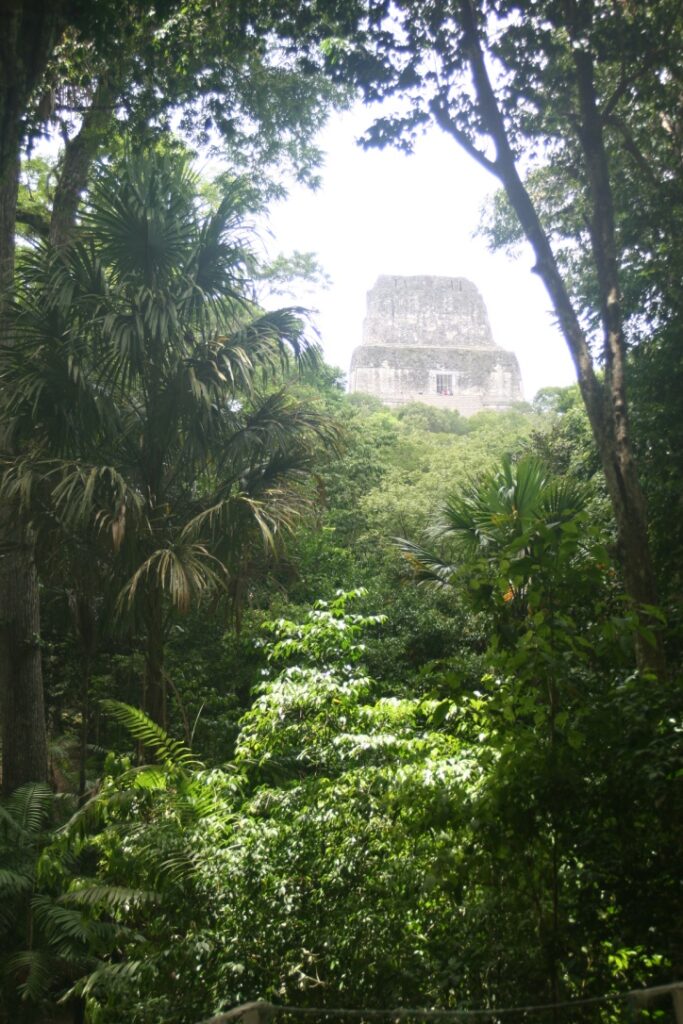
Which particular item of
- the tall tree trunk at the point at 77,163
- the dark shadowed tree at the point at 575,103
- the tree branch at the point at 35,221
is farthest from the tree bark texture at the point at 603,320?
the tree branch at the point at 35,221

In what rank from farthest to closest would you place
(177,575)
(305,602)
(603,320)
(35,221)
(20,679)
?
(305,602) < (35,221) < (20,679) < (603,320) < (177,575)

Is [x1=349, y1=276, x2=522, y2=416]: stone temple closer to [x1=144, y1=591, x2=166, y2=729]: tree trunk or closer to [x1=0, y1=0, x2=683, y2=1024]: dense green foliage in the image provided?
[x1=0, y1=0, x2=683, y2=1024]: dense green foliage

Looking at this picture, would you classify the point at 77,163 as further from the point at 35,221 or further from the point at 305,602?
the point at 305,602

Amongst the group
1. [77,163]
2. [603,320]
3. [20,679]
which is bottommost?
[20,679]

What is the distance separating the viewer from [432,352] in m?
38.7

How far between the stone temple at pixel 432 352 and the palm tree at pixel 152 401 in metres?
29.6

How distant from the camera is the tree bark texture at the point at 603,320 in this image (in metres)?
5.95

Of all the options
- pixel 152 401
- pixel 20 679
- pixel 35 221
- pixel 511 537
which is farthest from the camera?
pixel 35 221

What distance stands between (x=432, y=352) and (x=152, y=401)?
3246cm

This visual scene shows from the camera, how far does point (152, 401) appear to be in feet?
23.7

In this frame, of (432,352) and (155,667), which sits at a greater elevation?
(432,352)

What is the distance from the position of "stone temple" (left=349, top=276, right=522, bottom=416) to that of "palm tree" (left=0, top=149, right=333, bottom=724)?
1167 inches

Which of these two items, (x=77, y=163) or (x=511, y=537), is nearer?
(x=511, y=537)

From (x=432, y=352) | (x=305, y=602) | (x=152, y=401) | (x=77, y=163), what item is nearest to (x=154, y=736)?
(x=152, y=401)
